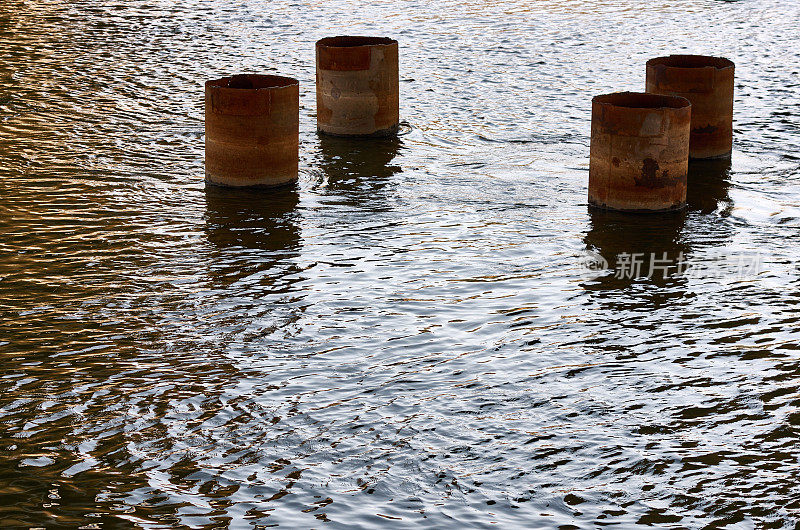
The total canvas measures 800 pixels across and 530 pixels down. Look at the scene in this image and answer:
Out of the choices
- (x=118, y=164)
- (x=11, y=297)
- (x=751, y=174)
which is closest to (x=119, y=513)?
(x=11, y=297)

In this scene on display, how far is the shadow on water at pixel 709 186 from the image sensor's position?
17.2m

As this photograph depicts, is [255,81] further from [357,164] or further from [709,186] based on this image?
[709,186]

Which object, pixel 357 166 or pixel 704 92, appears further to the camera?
pixel 357 166

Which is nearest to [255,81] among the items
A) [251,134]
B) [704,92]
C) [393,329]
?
[251,134]

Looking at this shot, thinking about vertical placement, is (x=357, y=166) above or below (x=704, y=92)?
below

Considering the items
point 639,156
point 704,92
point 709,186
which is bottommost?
point 709,186

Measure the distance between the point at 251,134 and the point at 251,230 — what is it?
200cm

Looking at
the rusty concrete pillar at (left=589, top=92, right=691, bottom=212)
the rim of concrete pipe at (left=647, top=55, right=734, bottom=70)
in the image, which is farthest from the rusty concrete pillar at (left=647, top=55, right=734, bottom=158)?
the rusty concrete pillar at (left=589, top=92, right=691, bottom=212)

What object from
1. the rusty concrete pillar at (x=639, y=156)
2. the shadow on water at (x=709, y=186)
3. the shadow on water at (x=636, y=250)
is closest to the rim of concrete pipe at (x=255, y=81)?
the rusty concrete pillar at (x=639, y=156)

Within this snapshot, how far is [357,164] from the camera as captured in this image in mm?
19734

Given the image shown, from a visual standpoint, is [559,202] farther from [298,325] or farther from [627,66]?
[627,66]

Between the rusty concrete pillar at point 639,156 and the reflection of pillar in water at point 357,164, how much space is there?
3738 millimetres

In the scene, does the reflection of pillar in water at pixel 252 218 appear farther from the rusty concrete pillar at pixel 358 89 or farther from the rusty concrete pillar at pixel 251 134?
the rusty concrete pillar at pixel 358 89

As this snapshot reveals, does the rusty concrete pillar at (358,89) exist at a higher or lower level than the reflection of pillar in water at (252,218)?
higher
